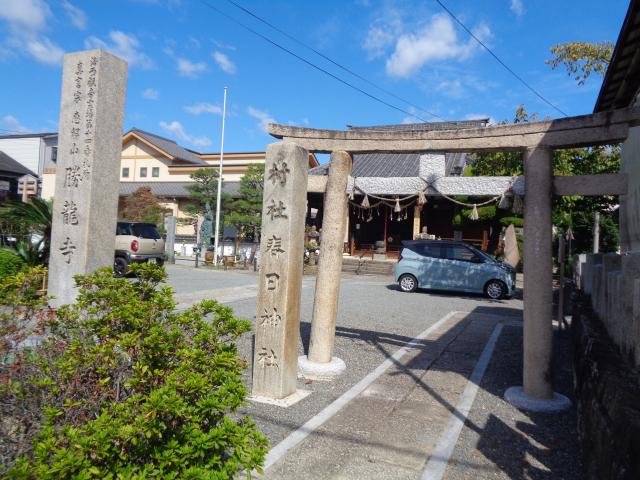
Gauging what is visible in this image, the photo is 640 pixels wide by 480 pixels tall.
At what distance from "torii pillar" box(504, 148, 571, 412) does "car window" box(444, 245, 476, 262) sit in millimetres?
10757

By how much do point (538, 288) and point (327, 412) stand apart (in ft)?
8.96

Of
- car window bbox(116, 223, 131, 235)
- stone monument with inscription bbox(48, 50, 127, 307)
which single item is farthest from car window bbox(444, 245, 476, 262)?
stone monument with inscription bbox(48, 50, 127, 307)

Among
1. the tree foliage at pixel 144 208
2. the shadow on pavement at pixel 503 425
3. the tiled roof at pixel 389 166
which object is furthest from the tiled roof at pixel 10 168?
the shadow on pavement at pixel 503 425

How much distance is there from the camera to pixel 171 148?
3662cm

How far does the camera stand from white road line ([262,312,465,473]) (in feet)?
12.8

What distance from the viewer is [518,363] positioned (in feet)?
23.2

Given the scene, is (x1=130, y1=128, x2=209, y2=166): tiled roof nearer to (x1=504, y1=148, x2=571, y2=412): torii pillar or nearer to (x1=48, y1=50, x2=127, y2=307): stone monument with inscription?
(x1=48, y1=50, x2=127, y2=307): stone monument with inscription

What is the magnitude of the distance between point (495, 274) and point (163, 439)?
14.6 m

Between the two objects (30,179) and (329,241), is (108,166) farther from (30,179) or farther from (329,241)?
(30,179)

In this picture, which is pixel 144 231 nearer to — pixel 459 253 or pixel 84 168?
pixel 459 253

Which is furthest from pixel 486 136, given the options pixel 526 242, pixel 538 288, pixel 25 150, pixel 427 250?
pixel 25 150

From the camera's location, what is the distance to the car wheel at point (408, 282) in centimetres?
1638

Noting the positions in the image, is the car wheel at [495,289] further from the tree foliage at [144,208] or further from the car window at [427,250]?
the tree foliage at [144,208]

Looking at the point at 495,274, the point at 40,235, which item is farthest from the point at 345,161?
the point at 495,274
